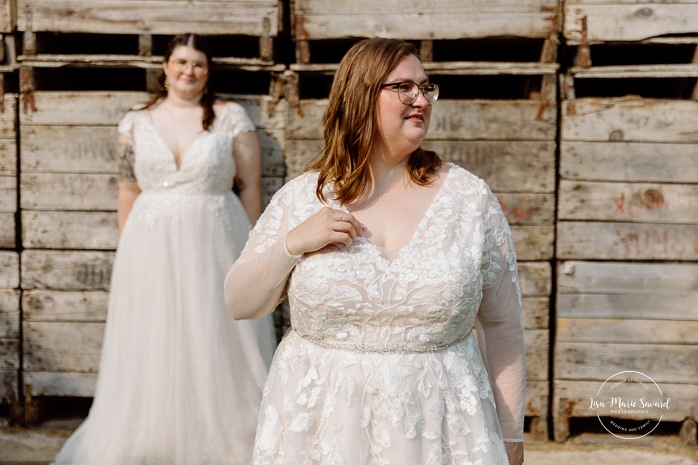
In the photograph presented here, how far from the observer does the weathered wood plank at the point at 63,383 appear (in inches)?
176

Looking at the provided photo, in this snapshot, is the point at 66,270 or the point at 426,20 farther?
the point at 66,270

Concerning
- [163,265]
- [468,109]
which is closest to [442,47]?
[468,109]

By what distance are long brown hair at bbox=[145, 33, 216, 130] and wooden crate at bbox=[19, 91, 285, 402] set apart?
133 mm

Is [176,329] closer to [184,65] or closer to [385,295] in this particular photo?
[184,65]

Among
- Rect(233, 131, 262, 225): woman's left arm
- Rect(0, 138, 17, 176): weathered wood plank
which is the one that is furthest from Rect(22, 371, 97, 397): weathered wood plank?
Rect(233, 131, 262, 225): woman's left arm

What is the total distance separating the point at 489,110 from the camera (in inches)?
165

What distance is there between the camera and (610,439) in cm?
437

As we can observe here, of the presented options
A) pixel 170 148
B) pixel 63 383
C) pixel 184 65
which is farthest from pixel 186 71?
pixel 63 383

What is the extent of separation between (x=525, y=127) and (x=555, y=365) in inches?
47.7

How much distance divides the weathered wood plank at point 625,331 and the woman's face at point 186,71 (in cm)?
216

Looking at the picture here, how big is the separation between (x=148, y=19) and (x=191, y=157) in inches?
31.1

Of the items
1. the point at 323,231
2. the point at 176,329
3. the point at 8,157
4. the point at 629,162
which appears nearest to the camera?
the point at 323,231

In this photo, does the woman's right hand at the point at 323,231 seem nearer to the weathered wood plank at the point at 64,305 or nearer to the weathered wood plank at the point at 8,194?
the weathered wood plank at the point at 64,305

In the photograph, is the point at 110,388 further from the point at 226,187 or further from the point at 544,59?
the point at 544,59
